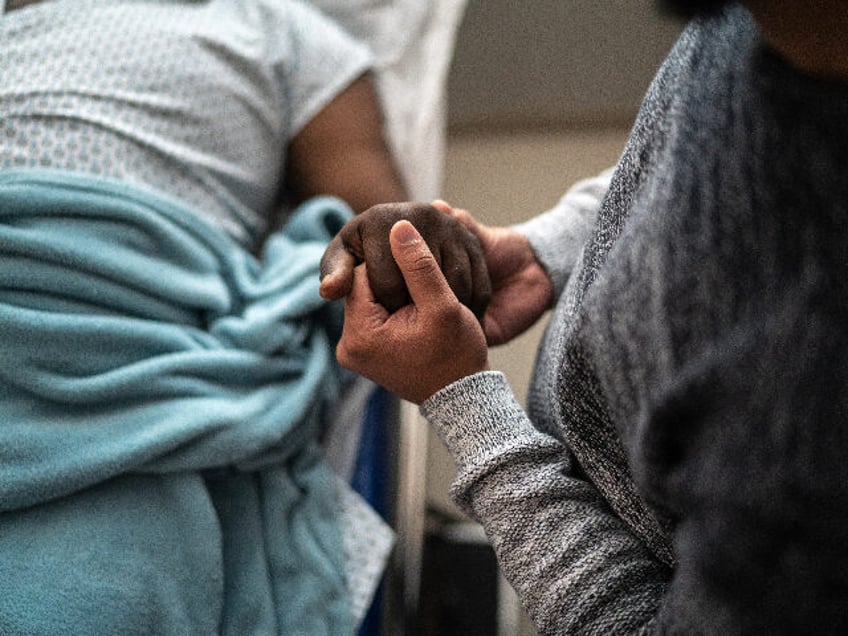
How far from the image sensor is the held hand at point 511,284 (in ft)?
2.47

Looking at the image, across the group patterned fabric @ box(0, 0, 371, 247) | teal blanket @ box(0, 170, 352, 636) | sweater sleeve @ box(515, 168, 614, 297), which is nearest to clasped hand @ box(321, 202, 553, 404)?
sweater sleeve @ box(515, 168, 614, 297)

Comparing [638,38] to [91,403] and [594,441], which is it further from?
[91,403]

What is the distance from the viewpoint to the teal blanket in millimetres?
655

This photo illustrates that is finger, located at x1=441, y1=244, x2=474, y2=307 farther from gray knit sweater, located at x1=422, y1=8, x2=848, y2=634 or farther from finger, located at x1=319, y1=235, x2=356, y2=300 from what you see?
gray knit sweater, located at x1=422, y1=8, x2=848, y2=634

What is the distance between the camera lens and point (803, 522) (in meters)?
0.35

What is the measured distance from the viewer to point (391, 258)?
0.60 meters

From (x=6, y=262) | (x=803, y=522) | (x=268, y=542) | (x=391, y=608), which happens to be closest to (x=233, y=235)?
(x=6, y=262)

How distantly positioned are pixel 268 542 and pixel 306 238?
0.38m

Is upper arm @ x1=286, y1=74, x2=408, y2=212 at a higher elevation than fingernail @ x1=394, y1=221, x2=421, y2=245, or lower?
lower

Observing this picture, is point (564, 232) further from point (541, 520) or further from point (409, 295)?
point (541, 520)

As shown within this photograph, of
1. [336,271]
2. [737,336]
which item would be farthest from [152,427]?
[737,336]

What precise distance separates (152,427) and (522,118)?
0.97 m

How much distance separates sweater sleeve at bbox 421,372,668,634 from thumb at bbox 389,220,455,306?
7cm

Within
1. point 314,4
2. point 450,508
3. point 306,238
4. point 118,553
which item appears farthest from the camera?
point 450,508
